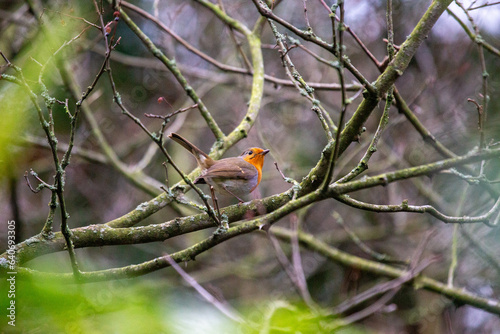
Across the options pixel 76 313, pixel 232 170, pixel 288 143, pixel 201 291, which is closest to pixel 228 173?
pixel 232 170

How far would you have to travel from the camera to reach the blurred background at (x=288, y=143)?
17.5 feet

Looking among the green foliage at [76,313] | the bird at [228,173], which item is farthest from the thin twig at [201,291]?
the green foliage at [76,313]

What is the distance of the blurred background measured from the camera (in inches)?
210

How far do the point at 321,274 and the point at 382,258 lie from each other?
2.87m

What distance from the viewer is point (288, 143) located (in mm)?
7832

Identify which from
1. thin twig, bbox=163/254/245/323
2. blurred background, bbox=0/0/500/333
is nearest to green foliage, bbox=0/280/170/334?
thin twig, bbox=163/254/245/323

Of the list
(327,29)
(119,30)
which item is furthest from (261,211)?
(119,30)

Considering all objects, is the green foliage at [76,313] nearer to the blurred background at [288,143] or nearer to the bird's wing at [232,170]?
the bird's wing at [232,170]

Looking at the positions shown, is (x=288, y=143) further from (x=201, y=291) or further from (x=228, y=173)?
(x=201, y=291)

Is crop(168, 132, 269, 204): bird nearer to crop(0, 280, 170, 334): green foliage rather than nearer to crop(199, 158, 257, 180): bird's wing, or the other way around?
crop(199, 158, 257, 180): bird's wing

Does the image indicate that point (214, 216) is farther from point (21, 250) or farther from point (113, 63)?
point (113, 63)

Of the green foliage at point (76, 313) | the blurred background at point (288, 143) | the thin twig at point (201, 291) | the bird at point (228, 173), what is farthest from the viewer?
the blurred background at point (288, 143)

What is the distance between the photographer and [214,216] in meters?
2.33

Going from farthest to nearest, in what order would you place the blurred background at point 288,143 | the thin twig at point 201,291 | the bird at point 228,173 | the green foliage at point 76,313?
the blurred background at point 288,143, the bird at point 228,173, the thin twig at point 201,291, the green foliage at point 76,313
